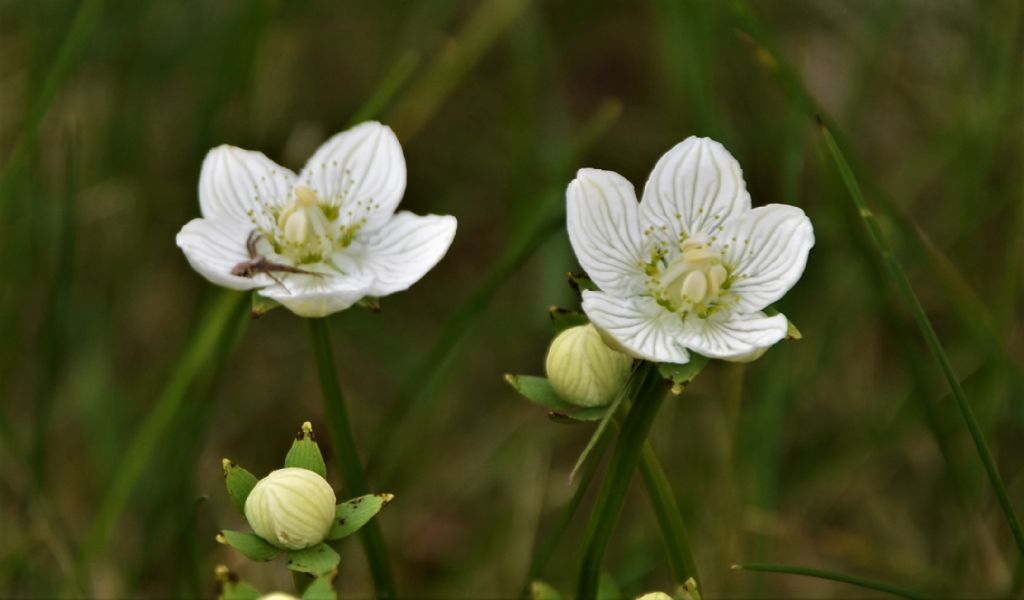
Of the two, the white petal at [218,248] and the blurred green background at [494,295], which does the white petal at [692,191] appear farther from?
the white petal at [218,248]

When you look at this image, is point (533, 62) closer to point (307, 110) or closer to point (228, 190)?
point (307, 110)

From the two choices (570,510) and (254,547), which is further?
(570,510)

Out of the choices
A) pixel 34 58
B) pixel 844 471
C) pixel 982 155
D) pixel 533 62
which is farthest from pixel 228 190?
pixel 982 155

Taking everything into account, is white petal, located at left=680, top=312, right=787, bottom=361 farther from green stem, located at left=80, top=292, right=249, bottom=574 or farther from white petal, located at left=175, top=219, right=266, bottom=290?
green stem, located at left=80, top=292, right=249, bottom=574

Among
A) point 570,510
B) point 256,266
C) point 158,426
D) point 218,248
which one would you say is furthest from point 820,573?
point 158,426

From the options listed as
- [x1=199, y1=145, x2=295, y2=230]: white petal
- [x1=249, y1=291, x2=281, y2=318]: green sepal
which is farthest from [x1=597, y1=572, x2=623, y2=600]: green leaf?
[x1=199, y1=145, x2=295, y2=230]: white petal

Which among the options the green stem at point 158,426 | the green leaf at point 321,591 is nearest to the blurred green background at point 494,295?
the green stem at point 158,426

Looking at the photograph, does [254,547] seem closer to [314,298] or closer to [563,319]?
[314,298]
